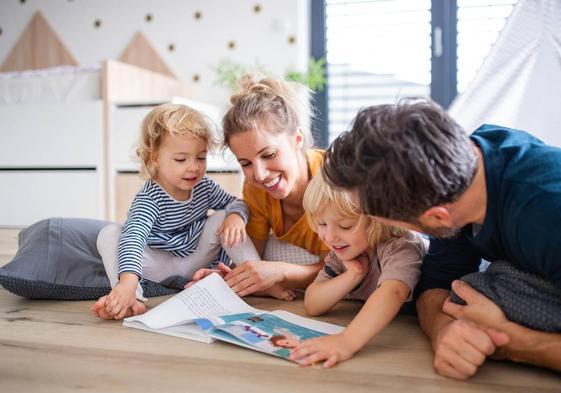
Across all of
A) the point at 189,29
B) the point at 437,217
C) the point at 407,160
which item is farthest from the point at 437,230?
the point at 189,29

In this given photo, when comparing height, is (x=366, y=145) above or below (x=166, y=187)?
above

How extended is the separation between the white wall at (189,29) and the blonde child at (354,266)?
2367 millimetres

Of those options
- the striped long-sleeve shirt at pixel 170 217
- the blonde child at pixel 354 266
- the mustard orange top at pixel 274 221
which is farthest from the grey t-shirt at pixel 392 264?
the striped long-sleeve shirt at pixel 170 217

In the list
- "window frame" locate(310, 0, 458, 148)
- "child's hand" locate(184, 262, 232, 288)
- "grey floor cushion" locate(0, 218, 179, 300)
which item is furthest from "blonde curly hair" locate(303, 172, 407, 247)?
"window frame" locate(310, 0, 458, 148)

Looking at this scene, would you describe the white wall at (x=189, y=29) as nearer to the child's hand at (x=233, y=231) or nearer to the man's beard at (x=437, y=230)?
the child's hand at (x=233, y=231)

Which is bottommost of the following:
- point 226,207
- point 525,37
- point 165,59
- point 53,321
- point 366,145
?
point 53,321

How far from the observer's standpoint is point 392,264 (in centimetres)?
103

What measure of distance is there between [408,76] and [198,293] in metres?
2.45

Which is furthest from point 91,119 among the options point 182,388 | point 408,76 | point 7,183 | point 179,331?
point 182,388

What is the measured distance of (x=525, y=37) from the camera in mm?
1538

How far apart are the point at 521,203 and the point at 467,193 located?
0.07 m

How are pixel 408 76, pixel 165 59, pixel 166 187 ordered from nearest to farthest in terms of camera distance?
pixel 166 187 → pixel 408 76 → pixel 165 59

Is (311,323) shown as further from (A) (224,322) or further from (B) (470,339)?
(B) (470,339)

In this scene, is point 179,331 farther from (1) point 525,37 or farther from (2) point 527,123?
(1) point 525,37
